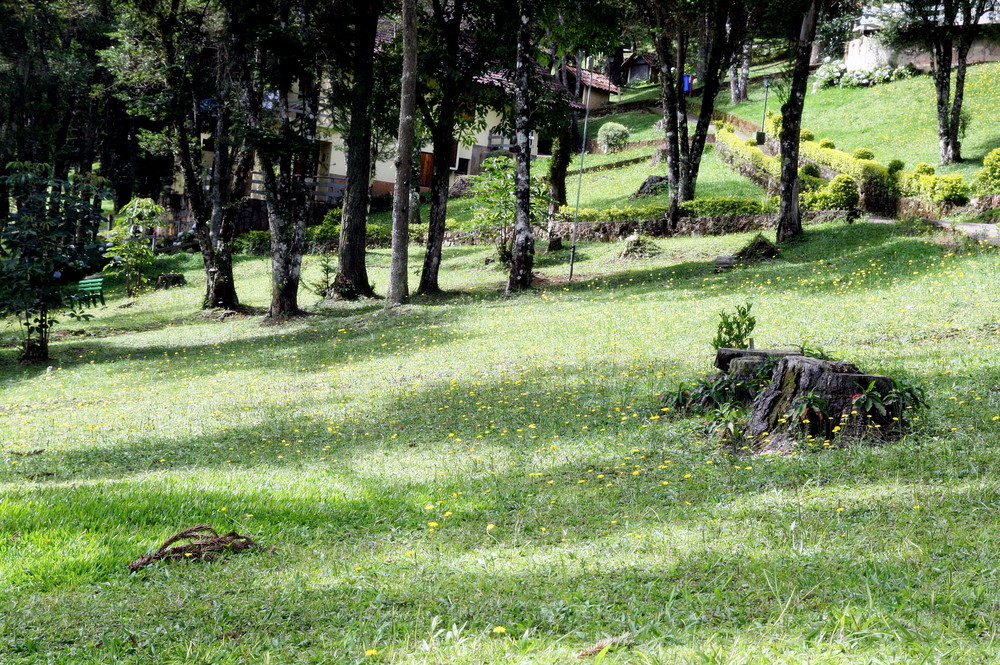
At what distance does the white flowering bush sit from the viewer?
148 ft

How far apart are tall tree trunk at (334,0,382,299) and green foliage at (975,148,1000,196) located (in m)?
16.6

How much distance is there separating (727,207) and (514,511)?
22263 mm

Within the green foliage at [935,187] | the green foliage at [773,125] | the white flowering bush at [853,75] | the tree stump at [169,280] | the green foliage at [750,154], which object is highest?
the white flowering bush at [853,75]

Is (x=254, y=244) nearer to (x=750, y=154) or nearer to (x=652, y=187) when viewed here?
(x=652, y=187)

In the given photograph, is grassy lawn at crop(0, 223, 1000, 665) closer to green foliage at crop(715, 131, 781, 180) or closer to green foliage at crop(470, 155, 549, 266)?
green foliage at crop(470, 155, 549, 266)

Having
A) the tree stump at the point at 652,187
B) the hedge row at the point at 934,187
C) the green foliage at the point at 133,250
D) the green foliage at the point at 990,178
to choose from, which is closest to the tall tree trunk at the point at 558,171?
the tree stump at the point at 652,187

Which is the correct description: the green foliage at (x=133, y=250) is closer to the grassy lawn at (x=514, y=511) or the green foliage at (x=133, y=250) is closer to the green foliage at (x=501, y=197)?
the green foliage at (x=501, y=197)

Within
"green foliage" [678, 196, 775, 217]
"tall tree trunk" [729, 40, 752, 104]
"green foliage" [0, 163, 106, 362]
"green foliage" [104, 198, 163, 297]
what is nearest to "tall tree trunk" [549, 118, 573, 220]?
"green foliage" [678, 196, 775, 217]

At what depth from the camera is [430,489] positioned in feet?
23.2

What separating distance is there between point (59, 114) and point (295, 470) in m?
37.8

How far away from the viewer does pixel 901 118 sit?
39156mm

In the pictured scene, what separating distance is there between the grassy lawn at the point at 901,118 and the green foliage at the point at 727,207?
7.65 m

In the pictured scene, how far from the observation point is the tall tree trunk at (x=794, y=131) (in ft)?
68.0

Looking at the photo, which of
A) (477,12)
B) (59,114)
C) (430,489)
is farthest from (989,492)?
(59,114)
